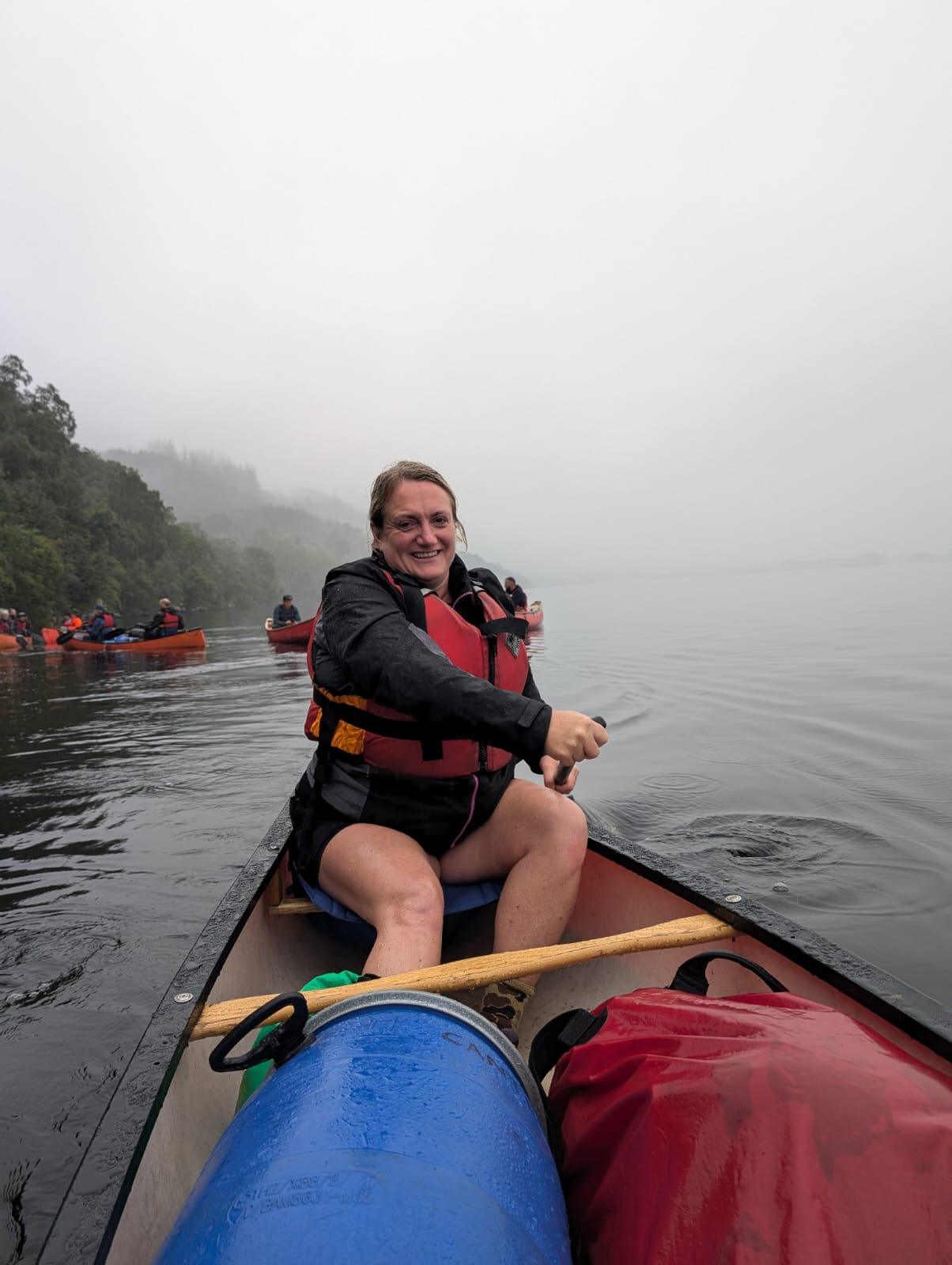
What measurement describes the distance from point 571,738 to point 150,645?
21.6 m

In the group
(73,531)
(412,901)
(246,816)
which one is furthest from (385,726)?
(73,531)

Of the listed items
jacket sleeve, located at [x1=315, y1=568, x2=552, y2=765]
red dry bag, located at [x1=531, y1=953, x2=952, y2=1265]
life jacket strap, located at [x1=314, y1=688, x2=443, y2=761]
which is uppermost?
jacket sleeve, located at [x1=315, y1=568, x2=552, y2=765]

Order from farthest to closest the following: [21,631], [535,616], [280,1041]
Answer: [535,616] → [21,631] → [280,1041]

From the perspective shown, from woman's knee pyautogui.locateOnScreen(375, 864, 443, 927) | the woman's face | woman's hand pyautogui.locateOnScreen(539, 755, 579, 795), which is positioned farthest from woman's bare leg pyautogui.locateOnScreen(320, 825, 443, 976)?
the woman's face

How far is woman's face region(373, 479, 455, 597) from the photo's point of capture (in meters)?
2.46

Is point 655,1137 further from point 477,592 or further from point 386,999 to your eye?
point 477,592

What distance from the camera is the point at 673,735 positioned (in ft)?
29.9

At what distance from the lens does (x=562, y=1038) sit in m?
1.30

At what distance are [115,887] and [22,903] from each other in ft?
1.72

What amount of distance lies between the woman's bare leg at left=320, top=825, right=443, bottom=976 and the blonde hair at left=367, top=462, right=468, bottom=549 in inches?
43.3

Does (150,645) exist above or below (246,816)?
above

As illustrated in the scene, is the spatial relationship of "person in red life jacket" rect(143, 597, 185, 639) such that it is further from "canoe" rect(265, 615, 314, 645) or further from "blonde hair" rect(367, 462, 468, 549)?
"blonde hair" rect(367, 462, 468, 549)

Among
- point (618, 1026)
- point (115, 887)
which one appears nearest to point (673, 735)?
point (115, 887)

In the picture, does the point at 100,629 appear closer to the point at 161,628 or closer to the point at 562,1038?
the point at 161,628
